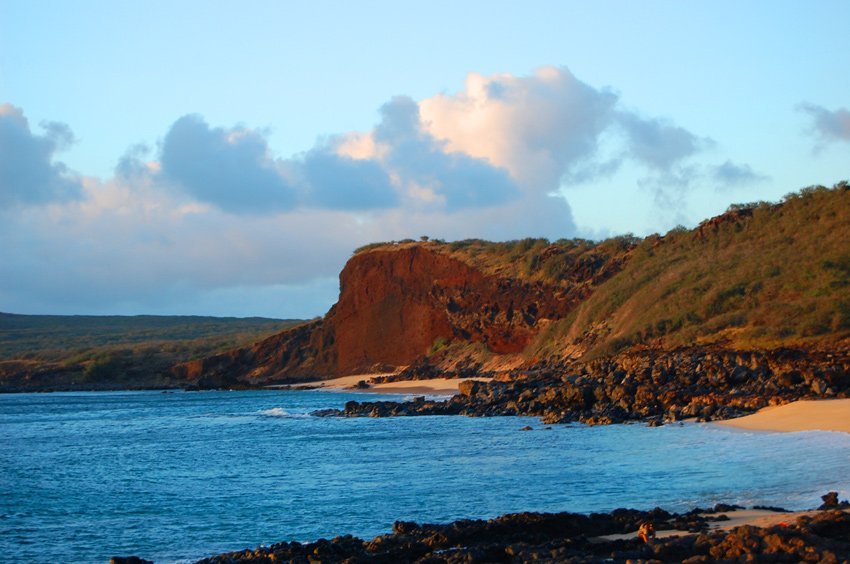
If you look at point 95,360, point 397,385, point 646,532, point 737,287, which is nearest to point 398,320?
point 397,385

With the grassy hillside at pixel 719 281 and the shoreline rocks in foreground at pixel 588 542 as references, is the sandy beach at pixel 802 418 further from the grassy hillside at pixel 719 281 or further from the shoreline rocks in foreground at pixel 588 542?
the shoreline rocks in foreground at pixel 588 542

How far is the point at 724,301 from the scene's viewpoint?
152 ft

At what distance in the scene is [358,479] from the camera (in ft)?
78.7

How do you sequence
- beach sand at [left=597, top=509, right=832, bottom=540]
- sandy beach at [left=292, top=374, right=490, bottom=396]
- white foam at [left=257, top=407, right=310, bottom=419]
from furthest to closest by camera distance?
sandy beach at [left=292, top=374, right=490, bottom=396] → white foam at [left=257, top=407, right=310, bottom=419] → beach sand at [left=597, top=509, right=832, bottom=540]

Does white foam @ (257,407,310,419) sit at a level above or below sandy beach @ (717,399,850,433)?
below

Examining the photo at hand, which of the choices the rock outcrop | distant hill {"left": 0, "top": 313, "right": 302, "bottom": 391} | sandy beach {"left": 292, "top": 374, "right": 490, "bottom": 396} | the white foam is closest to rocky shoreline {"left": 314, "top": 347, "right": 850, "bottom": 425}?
the white foam

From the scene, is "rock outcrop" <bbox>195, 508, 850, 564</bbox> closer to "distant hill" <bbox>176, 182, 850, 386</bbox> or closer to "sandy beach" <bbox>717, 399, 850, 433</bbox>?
"sandy beach" <bbox>717, 399, 850, 433</bbox>

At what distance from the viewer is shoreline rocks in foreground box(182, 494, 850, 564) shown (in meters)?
11.3

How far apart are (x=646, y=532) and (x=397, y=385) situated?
52.8 meters

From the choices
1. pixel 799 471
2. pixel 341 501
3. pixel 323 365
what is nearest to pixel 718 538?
pixel 799 471

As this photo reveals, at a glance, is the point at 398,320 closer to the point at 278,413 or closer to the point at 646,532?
the point at 278,413

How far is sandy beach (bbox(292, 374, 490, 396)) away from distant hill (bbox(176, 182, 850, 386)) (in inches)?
101

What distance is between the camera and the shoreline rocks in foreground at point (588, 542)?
37.1 feet

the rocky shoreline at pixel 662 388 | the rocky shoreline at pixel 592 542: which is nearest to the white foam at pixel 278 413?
the rocky shoreline at pixel 662 388
